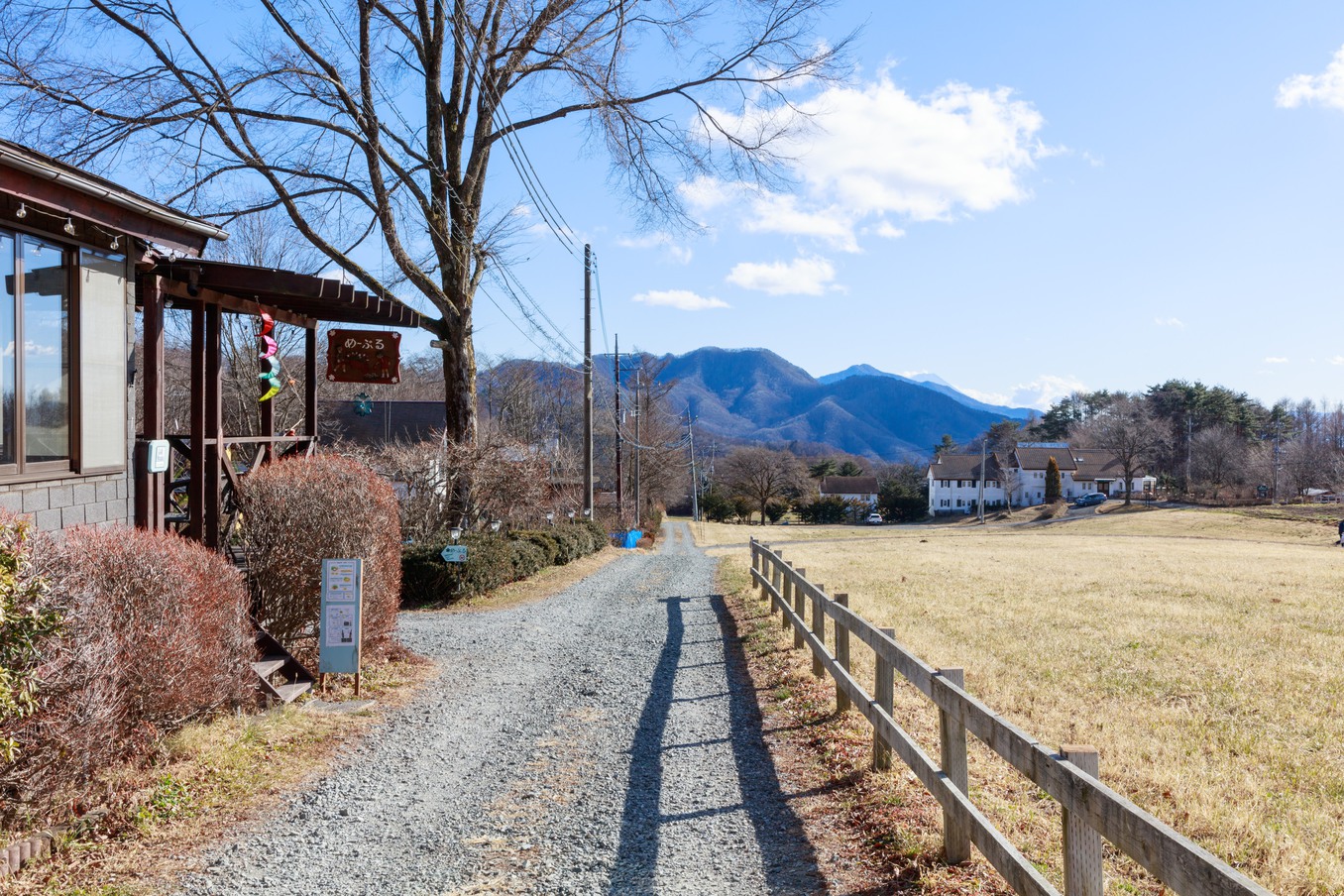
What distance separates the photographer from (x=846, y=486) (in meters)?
115

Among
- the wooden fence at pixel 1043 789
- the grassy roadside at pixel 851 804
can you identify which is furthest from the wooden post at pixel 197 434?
the wooden fence at pixel 1043 789

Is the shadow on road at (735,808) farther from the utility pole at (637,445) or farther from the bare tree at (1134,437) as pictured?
the bare tree at (1134,437)

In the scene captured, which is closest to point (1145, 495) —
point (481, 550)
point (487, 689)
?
point (481, 550)

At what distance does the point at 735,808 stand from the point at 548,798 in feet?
4.08

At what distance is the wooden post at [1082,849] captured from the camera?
3.47m

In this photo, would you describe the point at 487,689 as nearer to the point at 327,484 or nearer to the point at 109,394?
the point at 327,484

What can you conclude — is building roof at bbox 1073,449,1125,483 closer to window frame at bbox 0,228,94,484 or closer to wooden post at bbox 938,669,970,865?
wooden post at bbox 938,669,970,865

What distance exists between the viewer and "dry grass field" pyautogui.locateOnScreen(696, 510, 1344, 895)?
5684 mm

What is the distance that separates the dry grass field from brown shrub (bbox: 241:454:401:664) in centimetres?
535

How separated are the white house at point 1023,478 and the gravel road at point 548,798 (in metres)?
97.1

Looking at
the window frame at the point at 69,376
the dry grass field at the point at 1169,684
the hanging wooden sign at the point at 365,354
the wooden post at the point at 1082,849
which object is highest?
the hanging wooden sign at the point at 365,354

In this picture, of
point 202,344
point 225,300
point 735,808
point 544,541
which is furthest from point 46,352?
point 544,541

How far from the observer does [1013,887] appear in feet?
12.8

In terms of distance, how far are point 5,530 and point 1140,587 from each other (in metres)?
20.7
